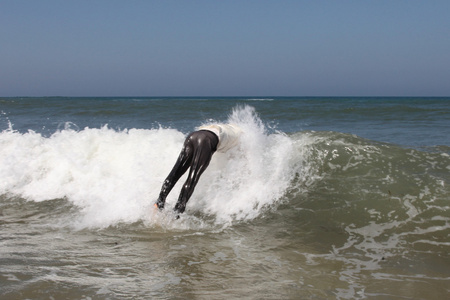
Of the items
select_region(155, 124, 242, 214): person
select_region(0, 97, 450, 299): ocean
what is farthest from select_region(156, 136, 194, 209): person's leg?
select_region(0, 97, 450, 299): ocean

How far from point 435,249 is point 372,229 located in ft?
2.31

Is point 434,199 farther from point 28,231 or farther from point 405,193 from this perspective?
point 28,231

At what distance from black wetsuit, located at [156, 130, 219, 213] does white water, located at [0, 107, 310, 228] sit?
213 mm

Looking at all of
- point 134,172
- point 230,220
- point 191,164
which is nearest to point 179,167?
point 191,164

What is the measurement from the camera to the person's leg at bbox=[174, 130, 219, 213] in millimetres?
4723

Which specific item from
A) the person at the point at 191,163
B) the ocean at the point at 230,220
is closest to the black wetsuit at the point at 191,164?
the person at the point at 191,163

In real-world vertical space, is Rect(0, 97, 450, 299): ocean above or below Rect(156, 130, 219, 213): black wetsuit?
below

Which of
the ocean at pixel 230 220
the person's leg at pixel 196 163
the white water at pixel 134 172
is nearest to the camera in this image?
the ocean at pixel 230 220

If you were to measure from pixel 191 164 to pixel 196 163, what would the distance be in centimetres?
8

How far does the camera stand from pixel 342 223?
4898 millimetres

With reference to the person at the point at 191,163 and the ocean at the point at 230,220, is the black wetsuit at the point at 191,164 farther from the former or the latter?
the ocean at the point at 230,220

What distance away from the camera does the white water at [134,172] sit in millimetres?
5457

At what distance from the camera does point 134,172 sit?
664cm

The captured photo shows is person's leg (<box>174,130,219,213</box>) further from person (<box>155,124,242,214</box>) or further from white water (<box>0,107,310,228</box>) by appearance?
white water (<box>0,107,310,228</box>)
